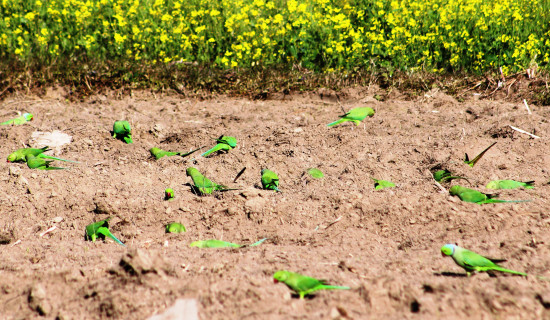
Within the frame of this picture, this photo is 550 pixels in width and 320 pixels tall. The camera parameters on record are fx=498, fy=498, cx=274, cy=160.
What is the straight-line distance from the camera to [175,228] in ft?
7.02

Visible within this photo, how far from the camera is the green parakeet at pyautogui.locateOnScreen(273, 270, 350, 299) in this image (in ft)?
4.67

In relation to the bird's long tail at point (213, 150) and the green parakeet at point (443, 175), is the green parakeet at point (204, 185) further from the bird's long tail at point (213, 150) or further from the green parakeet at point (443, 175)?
the green parakeet at point (443, 175)

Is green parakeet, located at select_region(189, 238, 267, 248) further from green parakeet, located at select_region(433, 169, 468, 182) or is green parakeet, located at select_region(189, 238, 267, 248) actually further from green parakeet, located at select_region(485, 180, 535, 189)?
green parakeet, located at select_region(485, 180, 535, 189)

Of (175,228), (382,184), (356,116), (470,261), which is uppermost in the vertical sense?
(470,261)

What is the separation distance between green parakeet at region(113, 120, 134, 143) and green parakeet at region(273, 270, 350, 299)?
2.19m

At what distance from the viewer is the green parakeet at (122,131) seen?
333 cm

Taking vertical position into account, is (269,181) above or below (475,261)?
below

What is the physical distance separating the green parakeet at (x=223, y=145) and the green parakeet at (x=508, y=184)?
58.6 inches

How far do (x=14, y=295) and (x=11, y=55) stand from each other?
3.81 m

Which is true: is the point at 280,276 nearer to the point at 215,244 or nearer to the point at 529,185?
the point at 215,244

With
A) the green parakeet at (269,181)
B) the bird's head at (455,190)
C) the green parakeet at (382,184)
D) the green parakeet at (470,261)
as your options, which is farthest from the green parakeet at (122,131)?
the green parakeet at (470,261)

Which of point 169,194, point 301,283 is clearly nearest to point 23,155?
point 169,194

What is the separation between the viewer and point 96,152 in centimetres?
328

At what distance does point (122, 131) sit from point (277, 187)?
4.36ft
